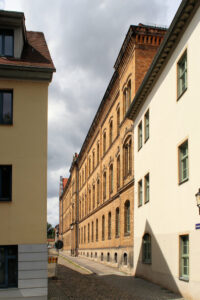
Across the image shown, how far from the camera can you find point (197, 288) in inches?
576

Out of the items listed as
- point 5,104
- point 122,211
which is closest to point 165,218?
point 5,104

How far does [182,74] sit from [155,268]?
8.95 m

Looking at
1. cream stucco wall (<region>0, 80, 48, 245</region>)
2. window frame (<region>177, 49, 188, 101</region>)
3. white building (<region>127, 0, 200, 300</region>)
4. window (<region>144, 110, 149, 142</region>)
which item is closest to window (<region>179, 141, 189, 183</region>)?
white building (<region>127, 0, 200, 300</region>)

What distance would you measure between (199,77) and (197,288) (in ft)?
23.0

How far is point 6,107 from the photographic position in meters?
16.3

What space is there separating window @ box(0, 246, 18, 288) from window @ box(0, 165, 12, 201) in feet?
5.71

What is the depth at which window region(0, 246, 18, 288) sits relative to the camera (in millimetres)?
15092

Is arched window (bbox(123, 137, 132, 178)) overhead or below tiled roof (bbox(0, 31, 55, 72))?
below

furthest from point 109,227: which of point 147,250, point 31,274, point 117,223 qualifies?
point 31,274

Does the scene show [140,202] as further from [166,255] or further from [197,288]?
[197,288]

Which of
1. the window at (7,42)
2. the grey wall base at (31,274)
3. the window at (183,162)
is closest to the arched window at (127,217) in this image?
the window at (183,162)

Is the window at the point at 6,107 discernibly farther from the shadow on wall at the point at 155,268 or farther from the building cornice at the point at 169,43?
the shadow on wall at the point at 155,268

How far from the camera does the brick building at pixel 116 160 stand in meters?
28.2

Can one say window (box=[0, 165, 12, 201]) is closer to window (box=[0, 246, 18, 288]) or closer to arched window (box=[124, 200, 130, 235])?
window (box=[0, 246, 18, 288])
